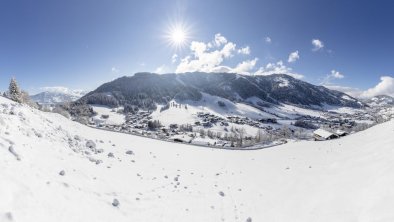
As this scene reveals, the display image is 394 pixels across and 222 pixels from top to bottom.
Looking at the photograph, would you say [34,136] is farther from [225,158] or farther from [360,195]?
[225,158]

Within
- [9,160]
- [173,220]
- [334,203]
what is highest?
[9,160]

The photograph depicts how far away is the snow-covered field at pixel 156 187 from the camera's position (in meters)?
9.39

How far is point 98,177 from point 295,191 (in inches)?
500

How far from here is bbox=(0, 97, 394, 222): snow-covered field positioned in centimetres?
939

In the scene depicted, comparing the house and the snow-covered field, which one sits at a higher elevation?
the house

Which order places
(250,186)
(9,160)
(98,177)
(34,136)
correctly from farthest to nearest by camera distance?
1. (250,186)
2. (34,136)
3. (98,177)
4. (9,160)

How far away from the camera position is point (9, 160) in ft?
33.3

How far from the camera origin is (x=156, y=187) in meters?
15.8

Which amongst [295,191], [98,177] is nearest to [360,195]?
[295,191]

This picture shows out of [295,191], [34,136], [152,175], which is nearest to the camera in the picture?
[34,136]

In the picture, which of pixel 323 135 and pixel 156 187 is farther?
pixel 323 135

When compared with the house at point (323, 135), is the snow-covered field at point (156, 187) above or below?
below

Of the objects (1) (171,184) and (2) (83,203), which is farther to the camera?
(1) (171,184)

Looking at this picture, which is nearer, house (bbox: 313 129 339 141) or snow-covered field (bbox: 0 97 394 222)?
snow-covered field (bbox: 0 97 394 222)
